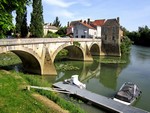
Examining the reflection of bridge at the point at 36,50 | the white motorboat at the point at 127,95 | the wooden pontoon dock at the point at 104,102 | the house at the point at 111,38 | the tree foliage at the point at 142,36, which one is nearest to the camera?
the wooden pontoon dock at the point at 104,102

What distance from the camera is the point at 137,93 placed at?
706 inches

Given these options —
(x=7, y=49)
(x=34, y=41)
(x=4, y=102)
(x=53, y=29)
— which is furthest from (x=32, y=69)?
(x=53, y=29)

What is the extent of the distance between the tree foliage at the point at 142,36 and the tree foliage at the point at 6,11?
278ft

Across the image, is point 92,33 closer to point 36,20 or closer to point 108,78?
point 36,20

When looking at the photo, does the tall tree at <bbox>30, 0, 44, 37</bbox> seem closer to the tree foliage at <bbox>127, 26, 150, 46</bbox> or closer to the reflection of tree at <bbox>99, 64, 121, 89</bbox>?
the reflection of tree at <bbox>99, 64, 121, 89</bbox>

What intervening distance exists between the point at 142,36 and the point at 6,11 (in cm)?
8860

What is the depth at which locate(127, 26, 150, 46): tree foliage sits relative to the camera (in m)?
87.2

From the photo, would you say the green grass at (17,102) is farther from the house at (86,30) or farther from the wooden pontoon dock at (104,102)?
the house at (86,30)

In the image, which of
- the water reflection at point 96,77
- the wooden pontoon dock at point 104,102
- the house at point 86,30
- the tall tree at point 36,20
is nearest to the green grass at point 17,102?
the wooden pontoon dock at point 104,102

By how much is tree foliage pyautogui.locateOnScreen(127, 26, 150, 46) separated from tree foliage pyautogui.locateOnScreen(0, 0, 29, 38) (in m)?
84.7

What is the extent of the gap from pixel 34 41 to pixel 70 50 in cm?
1718

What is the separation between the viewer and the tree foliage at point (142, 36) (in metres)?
87.2

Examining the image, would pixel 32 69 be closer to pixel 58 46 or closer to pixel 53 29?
pixel 58 46

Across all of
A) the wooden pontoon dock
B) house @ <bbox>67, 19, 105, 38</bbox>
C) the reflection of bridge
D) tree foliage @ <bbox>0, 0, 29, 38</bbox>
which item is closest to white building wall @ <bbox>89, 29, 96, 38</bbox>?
house @ <bbox>67, 19, 105, 38</bbox>
